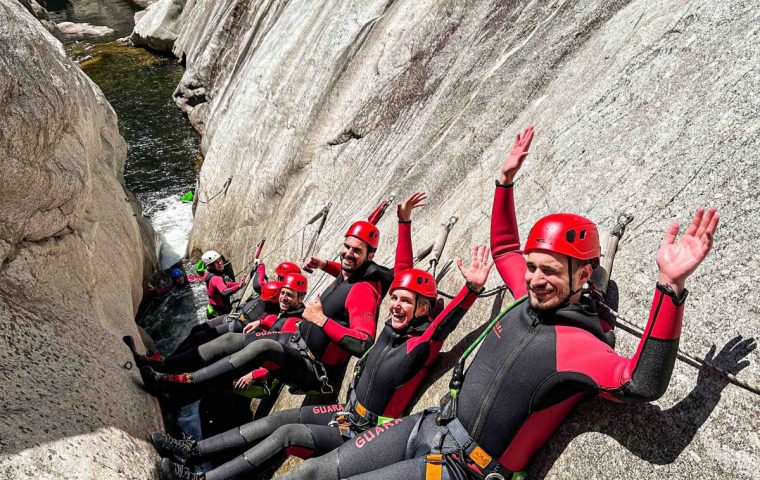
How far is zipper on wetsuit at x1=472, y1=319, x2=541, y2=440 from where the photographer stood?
354 centimetres

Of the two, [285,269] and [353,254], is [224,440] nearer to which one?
[353,254]

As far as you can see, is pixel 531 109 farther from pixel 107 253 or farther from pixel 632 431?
pixel 107 253

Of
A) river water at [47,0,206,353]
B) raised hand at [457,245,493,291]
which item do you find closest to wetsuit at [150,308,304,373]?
raised hand at [457,245,493,291]

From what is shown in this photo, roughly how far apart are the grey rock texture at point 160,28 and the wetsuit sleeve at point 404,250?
92.1 ft

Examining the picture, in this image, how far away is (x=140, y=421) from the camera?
559 centimetres

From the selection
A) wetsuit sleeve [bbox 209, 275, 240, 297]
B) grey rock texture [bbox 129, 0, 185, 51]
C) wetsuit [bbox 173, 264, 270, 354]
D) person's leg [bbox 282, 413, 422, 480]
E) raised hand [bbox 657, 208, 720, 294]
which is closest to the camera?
raised hand [bbox 657, 208, 720, 294]

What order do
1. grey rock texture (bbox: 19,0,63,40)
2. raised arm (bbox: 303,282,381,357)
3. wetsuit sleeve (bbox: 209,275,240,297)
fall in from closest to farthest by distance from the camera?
raised arm (bbox: 303,282,381,357), wetsuit sleeve (bbox: 209,275,240,297), grey rock texture (bbox: 19,0,63,40)

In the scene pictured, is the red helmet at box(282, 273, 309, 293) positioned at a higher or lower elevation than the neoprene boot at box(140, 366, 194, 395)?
higher

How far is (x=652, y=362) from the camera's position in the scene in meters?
2.83

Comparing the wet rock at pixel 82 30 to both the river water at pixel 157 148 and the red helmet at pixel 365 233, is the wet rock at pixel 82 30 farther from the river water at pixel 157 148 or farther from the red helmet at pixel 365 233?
the red helmet at pixel 365 233

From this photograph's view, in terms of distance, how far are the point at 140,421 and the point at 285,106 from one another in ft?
26.1

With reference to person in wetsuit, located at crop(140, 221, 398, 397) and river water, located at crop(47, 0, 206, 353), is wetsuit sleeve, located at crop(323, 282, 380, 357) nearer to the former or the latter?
person in wetsuit, located at crop(140, 221, 398, 397)

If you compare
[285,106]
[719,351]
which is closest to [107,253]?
[285,106]

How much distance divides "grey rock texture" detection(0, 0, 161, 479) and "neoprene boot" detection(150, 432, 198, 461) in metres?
0.12
